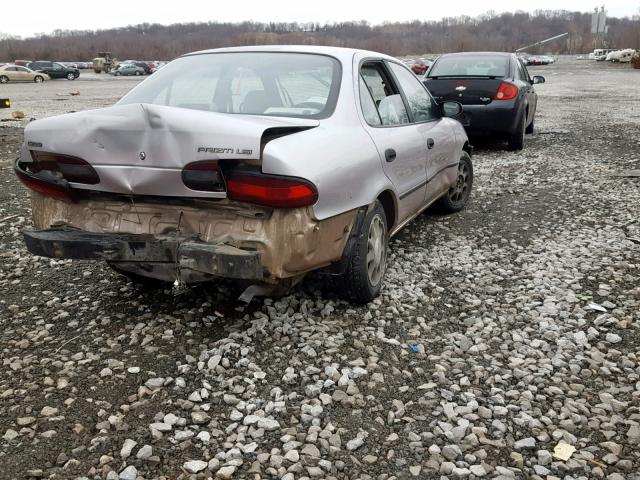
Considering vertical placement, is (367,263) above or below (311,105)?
below

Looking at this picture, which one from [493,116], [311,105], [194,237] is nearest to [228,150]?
[194,237]

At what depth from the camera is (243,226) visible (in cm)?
298

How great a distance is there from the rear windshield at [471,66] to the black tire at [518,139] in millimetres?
841

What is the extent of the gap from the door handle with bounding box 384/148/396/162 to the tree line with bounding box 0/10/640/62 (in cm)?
A: 11251

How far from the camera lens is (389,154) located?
12.5ft

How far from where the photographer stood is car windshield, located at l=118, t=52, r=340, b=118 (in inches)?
141

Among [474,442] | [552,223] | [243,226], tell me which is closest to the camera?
[474,442]

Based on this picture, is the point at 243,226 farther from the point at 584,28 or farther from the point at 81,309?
the point at 584,28

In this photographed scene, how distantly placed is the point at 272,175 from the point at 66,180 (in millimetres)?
1255

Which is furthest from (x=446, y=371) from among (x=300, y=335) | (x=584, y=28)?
(x=584, y=28)

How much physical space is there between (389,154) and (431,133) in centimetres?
108

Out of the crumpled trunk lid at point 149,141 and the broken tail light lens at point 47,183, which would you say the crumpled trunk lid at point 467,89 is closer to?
the crumpled trunk lid at point 149,141

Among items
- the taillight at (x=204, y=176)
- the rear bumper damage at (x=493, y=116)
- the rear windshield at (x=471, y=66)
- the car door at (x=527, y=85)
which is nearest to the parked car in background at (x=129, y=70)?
the rear windshield at (x=471, y=66)

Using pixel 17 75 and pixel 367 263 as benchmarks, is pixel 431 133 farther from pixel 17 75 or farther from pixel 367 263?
pixel 17 75
